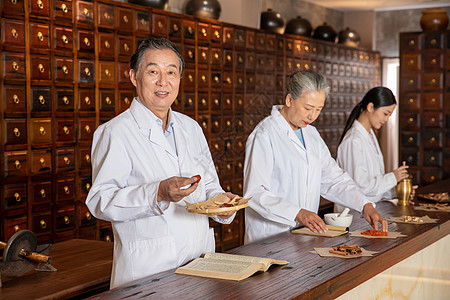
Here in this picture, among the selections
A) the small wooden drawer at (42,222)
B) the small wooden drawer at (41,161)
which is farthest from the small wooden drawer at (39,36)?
the small wooden drawer at (42,222)

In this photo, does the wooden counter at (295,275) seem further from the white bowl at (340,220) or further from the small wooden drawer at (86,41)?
the small wooden drawer at (86,41)

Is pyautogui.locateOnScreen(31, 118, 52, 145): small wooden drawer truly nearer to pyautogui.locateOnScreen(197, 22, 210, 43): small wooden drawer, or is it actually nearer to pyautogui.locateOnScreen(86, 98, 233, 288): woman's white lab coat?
pyautogui.locateOnScreen(197, 22, 210, 43): small wooden drawer

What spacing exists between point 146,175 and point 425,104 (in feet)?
19.0

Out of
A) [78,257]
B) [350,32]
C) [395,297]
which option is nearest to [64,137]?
[78,257]

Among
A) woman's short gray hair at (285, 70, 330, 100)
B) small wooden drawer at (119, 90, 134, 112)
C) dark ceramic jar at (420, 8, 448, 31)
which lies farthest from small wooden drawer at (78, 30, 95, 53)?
dark ceramic jar at (420, 8, 448, 31)

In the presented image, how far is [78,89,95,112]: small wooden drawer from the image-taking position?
15.6ft

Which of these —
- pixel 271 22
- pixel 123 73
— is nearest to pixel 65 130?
pixel 123 73

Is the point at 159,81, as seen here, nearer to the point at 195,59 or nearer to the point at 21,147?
the point at 21,147

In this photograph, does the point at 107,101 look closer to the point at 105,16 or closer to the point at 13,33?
the point at 105,16

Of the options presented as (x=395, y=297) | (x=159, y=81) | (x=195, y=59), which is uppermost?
(x=195, y=59)

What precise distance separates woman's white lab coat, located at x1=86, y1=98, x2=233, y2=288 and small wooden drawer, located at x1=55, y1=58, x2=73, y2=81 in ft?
7.71

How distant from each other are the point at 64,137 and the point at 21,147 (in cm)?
41

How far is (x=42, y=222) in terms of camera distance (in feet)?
14.7

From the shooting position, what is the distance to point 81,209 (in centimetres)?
480
